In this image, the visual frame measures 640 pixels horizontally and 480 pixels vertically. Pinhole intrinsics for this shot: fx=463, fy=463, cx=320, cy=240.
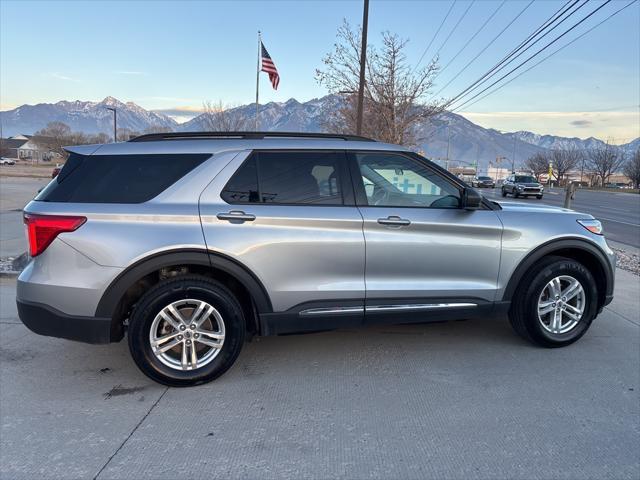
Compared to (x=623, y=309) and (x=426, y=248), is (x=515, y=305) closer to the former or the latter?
(x=426, y=248)

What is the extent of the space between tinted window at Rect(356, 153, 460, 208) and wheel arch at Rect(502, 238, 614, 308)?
0.83 m

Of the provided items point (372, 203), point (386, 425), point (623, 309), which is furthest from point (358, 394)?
point (623, 309)

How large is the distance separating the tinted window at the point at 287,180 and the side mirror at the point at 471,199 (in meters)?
1.04

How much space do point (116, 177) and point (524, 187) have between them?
118 feet

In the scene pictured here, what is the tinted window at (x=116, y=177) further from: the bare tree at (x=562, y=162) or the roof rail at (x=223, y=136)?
the bare tree at (x=562, y=162)

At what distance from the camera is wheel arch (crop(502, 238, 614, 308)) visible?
4.01 m

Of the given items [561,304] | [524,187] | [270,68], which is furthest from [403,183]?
[524,187]

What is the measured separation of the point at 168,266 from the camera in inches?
136

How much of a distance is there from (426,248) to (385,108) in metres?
14.6

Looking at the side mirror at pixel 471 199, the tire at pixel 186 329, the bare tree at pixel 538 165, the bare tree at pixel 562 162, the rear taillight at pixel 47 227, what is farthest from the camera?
the bare tree at pixel 538 165

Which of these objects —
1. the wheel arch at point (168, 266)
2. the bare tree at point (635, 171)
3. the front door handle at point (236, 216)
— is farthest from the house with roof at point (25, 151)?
the front door handle at point (236, 216)

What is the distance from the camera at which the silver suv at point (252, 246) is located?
10.9 feet

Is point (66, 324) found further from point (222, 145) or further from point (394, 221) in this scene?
point (394, 221)

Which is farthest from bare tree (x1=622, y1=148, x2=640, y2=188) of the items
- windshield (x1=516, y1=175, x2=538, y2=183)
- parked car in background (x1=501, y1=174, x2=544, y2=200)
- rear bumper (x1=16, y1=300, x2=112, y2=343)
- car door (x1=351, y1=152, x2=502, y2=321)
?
rear bumper (x1=16, y1=300, x2=112, y2=343)
